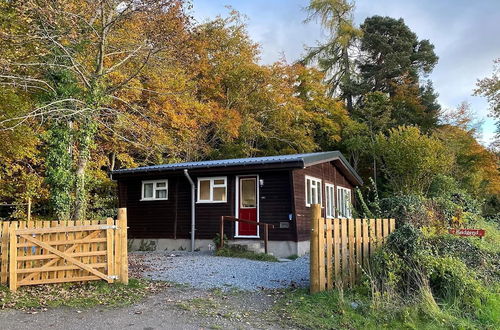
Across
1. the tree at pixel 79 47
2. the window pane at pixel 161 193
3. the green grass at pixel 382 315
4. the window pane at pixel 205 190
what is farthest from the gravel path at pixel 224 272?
the window pane at pixel 161 193

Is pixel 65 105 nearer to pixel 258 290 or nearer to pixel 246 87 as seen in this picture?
pixel 258 290

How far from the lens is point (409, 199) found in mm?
7867

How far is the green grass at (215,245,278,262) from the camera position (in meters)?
11.5

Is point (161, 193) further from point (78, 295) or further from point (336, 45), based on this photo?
point (336, 45)

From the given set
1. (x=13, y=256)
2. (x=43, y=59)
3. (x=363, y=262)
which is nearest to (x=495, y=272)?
(x=363, y=262)

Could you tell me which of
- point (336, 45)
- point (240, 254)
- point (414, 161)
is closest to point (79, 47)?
point (240, 254)

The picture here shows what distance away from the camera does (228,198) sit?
1360cm

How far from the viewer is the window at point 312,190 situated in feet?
46.3

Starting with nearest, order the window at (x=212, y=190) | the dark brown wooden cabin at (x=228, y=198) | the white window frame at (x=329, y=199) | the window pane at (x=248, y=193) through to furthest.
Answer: the dark brown wooden cabin at (x=228, y=198)
the window pane at (x=248, y=193)
the window at (x=212, y=190)
the white window frame at (x=329, y=199)

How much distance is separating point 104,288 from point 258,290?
2.63 m

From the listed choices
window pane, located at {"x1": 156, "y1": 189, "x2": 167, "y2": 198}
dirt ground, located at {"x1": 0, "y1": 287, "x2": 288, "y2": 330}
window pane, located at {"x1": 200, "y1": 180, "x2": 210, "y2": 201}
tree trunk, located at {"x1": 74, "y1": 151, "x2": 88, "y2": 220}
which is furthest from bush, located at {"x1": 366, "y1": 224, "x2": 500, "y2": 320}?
window pane, located at {"x1": 156, "y1": 189, "x2": 167, "y2": 198}

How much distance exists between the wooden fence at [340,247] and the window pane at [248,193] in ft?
22.5

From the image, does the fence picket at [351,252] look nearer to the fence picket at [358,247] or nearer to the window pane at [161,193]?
the fence picket at [358,247]

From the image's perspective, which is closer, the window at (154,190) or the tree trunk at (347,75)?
the window at (154,190)
